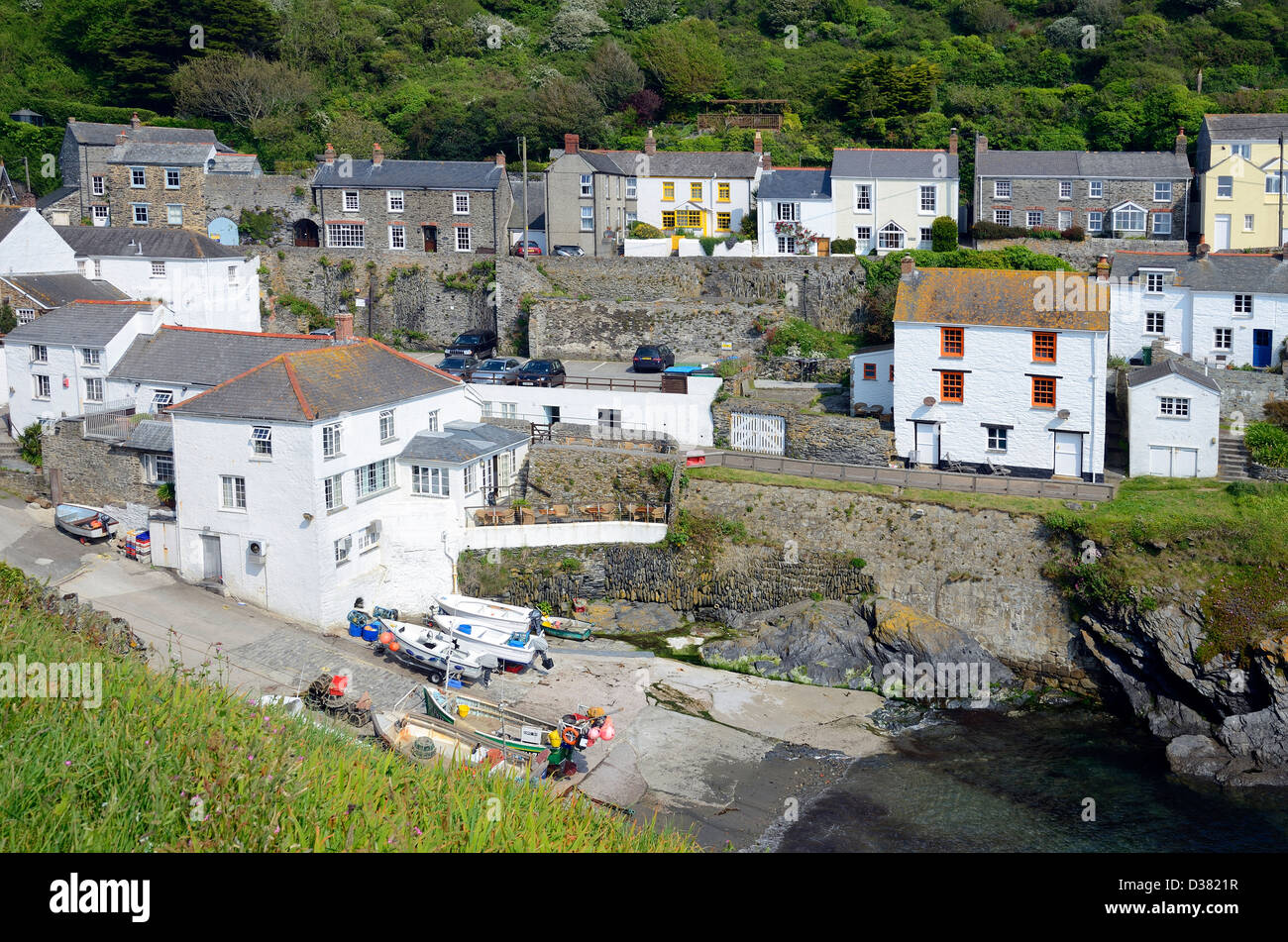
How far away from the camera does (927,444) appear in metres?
31.4

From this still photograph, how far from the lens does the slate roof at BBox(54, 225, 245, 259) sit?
129 feet

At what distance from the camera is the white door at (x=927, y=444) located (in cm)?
3133

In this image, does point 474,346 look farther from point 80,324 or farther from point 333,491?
point 333,491

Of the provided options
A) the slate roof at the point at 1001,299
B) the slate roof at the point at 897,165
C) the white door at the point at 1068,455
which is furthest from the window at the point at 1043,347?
the slate roof at the point at 897,165

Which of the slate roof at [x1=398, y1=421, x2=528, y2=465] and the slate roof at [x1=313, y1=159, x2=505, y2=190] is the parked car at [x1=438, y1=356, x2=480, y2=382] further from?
the slate roof at [x1=313, y1=159, x2=505, y2=190]

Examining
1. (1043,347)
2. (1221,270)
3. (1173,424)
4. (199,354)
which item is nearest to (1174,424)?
(1173,424)

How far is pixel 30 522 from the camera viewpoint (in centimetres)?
3014

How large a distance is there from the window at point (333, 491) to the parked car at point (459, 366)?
923 cm

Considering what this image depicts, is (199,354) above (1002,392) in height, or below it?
above

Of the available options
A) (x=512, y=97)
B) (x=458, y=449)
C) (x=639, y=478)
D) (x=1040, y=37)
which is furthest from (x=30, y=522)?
(x=1040, y=37)

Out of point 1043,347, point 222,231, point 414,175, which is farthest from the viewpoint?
point 222,231

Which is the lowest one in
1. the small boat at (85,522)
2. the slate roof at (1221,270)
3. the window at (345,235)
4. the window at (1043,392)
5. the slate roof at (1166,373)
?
the small boat at (85,522)

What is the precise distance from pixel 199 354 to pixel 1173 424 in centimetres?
2481

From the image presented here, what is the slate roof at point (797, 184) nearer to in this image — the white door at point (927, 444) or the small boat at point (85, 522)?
the white door at point (927, 444)
